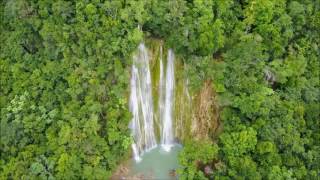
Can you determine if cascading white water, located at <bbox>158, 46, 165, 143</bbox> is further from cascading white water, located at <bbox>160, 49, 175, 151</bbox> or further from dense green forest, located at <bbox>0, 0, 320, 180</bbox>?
dense green forest, located at <bbox>0, 0, 320, 180</bbox>

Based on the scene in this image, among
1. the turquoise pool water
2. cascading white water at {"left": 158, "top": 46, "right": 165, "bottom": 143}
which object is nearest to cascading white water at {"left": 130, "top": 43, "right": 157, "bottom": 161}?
the turquoise pool water

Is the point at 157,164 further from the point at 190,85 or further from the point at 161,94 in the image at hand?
the point at 190,85

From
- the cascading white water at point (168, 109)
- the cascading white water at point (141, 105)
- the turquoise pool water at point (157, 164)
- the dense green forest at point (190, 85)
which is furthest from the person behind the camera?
the turquoise pool water at point (157, 164)

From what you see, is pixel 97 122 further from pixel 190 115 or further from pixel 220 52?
pixel 220 52

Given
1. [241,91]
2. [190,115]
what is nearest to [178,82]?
[190,115]

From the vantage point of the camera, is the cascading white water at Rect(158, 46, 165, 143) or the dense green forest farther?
the cascading white water at Rect(158, 46, 165, 143)

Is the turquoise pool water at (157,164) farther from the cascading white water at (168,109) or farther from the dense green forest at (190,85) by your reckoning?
the dense green forest at (190,85)

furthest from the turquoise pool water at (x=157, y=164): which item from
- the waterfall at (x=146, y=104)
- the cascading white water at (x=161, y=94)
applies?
the cascading white water at (x=161, y=94)
